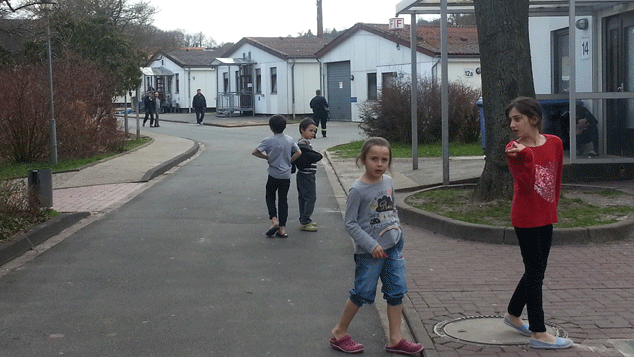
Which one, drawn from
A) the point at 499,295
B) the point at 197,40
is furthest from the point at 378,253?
the point at 197,40

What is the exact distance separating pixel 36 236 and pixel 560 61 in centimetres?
1153

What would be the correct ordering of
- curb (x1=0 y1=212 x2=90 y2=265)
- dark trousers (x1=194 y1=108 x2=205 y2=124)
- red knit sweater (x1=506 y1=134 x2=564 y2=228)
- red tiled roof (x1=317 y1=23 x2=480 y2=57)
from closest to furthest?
red knit sweater (x1=506 y1=134 x2=564 y2=228) → curb (x1=0 y1=212 x2=90 y2=265) → red tiled roof (x1=317 y1=23 x2=480 y2=57) → dark trousers (x1=194 y1=108 x2=205 y2=124)

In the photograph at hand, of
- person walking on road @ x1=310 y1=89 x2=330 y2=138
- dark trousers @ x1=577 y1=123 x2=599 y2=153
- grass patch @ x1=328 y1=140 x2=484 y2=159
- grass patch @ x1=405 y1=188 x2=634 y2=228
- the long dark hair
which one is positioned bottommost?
grass patch @ x1=405 y1=188 x2=634 y2=228

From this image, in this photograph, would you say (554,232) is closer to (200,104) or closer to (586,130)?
(586,130)

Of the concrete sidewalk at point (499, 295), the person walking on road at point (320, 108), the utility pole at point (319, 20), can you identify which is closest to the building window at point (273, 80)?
the person walking on road at point (320, 108)

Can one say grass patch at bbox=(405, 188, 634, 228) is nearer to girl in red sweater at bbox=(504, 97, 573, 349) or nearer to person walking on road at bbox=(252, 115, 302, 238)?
person walking on road at bbox=(252, 115, 302, 238)

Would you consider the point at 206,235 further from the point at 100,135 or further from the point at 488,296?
the point at 100,135

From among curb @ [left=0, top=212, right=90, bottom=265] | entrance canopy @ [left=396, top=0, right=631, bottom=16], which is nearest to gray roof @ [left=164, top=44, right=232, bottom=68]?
entrance canopy @ [left=396, top=0, right=631, bottom=16]

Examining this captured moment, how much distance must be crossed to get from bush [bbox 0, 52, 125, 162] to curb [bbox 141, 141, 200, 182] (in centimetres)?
213

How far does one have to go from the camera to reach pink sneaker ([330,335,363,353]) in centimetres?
543

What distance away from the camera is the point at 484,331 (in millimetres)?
5734

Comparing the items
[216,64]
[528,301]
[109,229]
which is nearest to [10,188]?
[109,229]

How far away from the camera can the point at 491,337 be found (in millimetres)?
Answer: 5582

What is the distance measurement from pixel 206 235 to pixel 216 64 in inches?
1633
